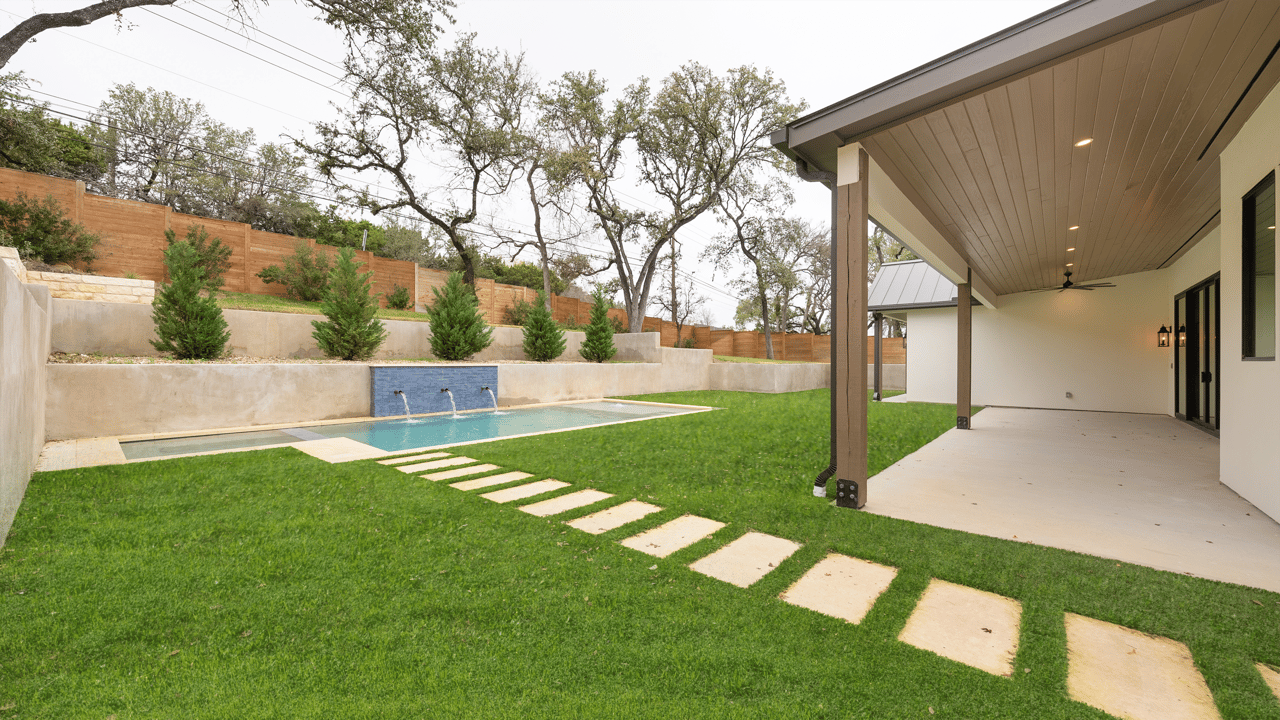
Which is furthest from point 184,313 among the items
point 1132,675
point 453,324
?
point 1132,675

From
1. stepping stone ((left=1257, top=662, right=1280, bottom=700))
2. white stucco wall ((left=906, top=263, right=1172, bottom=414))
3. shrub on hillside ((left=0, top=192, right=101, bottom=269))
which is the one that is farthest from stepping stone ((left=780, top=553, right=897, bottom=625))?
shrub on hillside ((left=0, top=192, right=101, bottom=269))

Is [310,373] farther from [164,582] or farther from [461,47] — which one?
A: [461,47]

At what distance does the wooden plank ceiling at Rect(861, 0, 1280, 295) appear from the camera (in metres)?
2.63

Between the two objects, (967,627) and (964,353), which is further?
(964,353)

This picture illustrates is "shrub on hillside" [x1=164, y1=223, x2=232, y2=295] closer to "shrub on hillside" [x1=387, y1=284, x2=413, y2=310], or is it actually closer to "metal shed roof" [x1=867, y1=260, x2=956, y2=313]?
"shrub on hillside" [x1=387, y1=284, x2=413, y2=310]

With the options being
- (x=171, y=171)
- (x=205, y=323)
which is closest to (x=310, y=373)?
(x=205, y=323)

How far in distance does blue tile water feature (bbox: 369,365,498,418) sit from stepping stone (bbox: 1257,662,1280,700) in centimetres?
896

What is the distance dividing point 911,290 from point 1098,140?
7.99 metres

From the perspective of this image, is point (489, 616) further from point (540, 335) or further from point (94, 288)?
point (540, 335)

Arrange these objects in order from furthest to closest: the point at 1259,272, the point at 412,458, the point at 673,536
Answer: the point at 412,458 < the point at 1259,272 < the point at 673,536

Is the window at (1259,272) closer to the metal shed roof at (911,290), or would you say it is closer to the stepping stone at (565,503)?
the stepping stone at (565,503)

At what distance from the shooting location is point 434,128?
548 inches

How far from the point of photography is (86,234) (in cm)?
935

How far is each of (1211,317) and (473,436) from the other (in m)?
9.82
